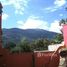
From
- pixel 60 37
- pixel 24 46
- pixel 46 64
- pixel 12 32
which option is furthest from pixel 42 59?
pixel 12 32

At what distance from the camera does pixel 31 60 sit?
75.8ft

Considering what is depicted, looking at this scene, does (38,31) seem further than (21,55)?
Yes

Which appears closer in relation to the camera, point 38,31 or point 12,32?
point 12,32

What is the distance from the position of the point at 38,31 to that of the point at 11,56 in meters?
107

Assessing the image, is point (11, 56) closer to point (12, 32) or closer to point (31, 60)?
point (31, 60)

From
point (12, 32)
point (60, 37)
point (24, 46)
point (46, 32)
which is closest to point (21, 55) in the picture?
point (24, 46)

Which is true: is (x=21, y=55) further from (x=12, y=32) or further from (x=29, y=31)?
(x=29, y=31)

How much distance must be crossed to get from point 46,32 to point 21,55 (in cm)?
10137

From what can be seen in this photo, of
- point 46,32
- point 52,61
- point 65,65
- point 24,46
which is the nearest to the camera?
point 65,65

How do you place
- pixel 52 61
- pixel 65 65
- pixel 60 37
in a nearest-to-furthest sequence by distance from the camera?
pixel 65 65 → pixel 52 61 → pixel 60 37

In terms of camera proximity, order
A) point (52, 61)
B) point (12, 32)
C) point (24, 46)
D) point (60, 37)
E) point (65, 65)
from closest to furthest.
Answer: point (65, 65), point (52, 61), point (24, 46), point (60, 37), point (12, 32)

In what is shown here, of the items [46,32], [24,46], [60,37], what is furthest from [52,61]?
[46,32]

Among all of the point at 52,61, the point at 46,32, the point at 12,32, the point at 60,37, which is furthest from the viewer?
the point at 46,32

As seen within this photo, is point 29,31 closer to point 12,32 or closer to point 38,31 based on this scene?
point 38,31
